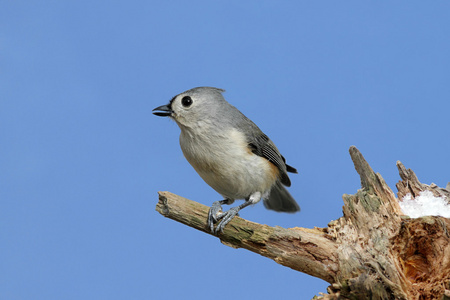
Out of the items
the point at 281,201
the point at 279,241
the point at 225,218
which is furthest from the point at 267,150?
the point at 279,241

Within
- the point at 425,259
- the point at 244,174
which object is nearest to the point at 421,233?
the point at 425,259

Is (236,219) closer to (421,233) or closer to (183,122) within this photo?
(183,122)

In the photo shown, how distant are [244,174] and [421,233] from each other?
1.78 metres

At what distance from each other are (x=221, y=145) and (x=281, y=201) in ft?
4.98

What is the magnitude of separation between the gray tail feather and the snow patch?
171 cm

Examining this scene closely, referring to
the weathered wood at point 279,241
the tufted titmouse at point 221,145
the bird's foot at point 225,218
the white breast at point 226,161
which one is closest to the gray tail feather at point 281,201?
the tufted titmouse at point 221,145

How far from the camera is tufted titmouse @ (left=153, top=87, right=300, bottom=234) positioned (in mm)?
5152

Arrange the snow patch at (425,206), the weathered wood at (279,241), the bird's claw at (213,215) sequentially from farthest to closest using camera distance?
Result: the bird's claw at (213,215) < the snow patch at (425,206) < the weathered wood at (279,241)

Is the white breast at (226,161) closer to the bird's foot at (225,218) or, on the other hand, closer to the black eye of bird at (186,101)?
the black eye of bird at (186,101)

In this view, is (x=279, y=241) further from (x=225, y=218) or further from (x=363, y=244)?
(x=363, y=244)

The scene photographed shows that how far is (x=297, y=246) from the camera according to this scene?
440 cm

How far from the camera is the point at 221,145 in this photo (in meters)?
5.14

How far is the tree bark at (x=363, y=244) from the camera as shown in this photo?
4094mm

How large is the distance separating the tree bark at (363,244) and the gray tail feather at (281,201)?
1.56 m
